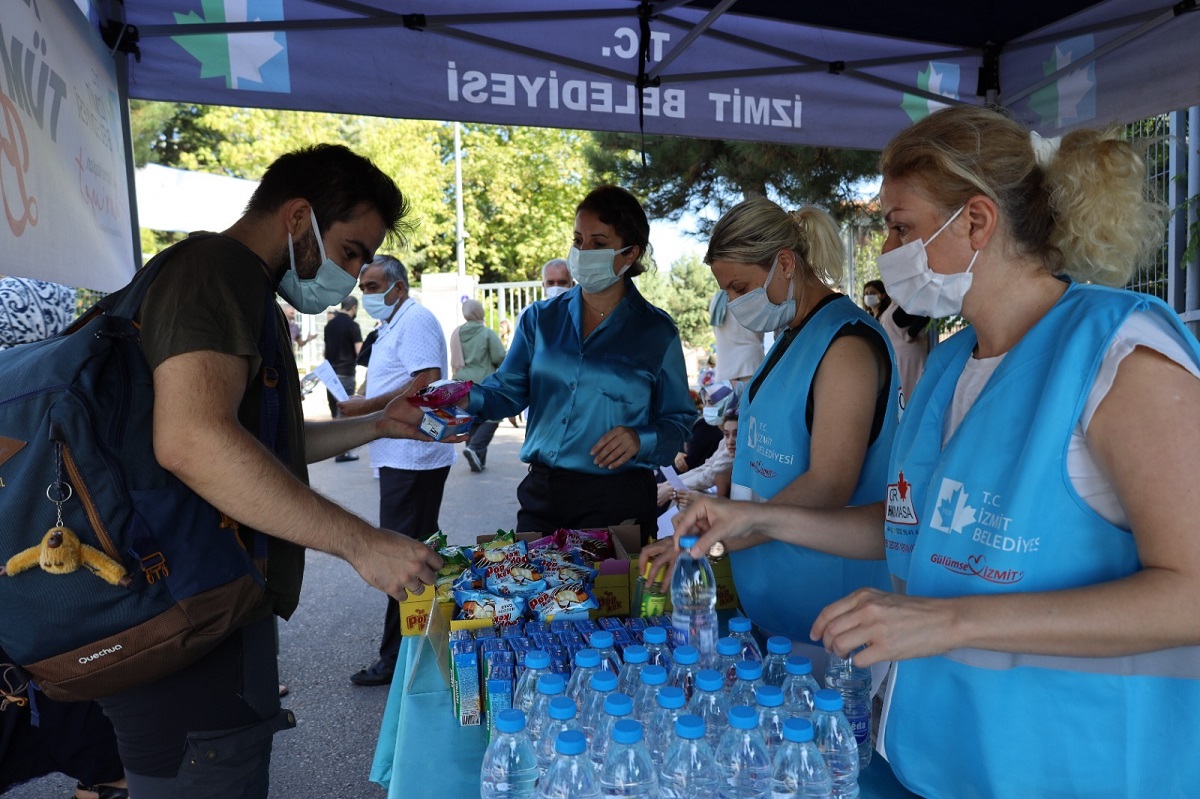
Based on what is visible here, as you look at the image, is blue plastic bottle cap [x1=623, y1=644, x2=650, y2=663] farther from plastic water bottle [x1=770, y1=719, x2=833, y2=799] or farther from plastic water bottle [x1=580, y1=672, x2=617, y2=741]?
plastic water bottle [x1=770, y1=719, x2=833, y2=799]

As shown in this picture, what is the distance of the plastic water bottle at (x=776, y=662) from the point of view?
1.60 m

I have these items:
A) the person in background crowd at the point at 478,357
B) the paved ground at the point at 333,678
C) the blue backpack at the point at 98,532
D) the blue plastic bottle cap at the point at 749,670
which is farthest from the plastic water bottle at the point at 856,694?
the person in background crowd at the point at 478,357

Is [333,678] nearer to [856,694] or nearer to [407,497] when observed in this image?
[407,497]

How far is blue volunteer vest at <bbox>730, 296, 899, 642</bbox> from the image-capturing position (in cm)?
214

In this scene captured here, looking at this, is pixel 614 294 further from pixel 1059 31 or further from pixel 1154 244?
pixel 1059 31

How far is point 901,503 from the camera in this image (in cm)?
157

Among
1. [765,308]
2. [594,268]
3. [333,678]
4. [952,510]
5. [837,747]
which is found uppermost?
[594,268]

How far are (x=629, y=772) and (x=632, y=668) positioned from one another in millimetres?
342

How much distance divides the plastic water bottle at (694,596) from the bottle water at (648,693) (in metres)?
0.48

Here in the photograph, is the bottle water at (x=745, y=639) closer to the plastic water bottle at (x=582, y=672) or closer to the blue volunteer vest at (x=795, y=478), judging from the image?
the plastic water bottle at (x=582, y=672)

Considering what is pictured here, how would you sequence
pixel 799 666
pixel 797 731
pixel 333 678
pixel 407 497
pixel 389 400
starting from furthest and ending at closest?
pixel 407 497
pixel 333 678
pixel 389 400
pixel 799 666
pixel 797 731

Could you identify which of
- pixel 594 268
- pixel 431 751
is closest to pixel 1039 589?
pixel 431 751

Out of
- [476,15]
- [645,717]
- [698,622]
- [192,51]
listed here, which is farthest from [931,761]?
[192,51]

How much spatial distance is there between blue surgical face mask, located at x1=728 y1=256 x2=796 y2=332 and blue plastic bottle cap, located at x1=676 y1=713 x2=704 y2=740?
4.89 feet
